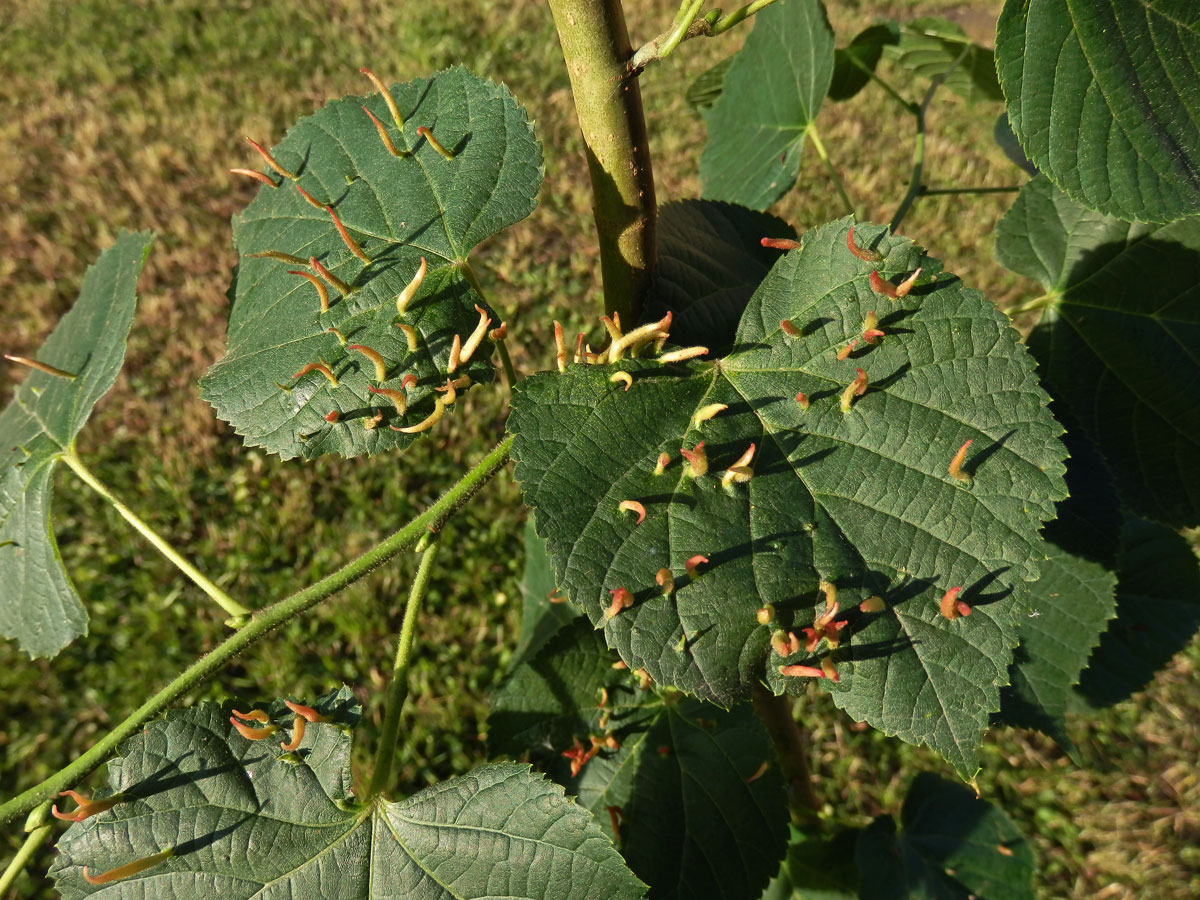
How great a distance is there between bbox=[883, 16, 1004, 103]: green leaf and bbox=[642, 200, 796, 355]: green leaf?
56 centimetres

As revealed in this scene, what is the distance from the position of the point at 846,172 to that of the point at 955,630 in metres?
3.29

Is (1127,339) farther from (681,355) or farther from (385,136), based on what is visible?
(385,136)

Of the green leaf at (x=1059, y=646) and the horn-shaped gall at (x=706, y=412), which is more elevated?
the horn-shaped gall at (x=706, y=412)

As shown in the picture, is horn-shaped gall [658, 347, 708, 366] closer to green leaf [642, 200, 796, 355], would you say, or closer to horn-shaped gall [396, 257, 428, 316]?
green leaf [642, 200, 796, 355]

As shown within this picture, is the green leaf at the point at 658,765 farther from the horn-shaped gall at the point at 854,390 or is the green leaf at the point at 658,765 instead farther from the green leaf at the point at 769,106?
the green leaf at the point at 769,106

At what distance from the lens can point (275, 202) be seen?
1001mm

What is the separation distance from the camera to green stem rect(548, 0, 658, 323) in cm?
76

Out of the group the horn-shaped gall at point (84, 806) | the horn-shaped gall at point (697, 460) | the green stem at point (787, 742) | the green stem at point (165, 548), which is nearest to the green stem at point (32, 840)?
the horn-shaped gall at point (84, 806)

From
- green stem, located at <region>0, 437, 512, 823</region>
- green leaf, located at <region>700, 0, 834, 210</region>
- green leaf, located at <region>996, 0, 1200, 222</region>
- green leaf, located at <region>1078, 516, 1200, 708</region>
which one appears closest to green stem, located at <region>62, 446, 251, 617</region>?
green stem, located at <region>0, 437, 512, 823</region>

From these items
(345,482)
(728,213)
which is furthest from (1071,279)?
(345,482)

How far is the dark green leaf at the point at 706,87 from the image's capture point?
5.84ft

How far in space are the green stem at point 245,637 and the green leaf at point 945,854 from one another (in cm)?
98

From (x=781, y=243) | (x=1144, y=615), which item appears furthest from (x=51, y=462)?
(x=1144, y=615)

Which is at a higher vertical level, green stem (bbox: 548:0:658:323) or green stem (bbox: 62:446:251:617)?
green stem (bbox: 548:0:658:323)
